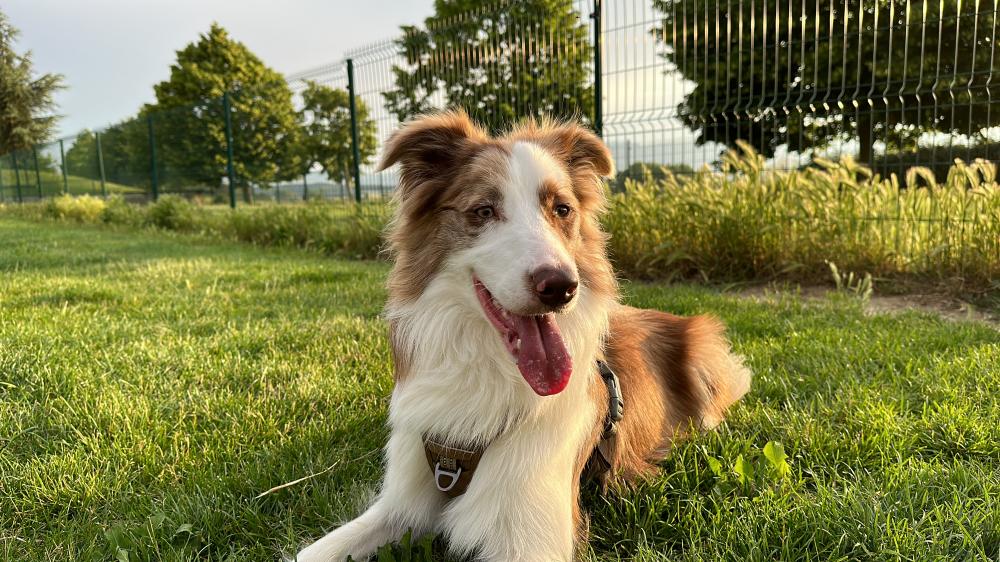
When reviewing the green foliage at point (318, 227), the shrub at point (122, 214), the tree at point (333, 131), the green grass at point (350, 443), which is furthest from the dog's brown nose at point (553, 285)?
the shrub at point (122, 214)

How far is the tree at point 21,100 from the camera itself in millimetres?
32281

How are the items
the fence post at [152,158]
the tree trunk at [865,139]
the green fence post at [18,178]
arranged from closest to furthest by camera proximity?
the tree trunk at [865,139] < the fence post at [152,158] < the green fence post at [18,178]

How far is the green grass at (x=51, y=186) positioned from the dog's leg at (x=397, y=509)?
20115mm

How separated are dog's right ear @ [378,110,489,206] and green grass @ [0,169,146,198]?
1973 centimetres

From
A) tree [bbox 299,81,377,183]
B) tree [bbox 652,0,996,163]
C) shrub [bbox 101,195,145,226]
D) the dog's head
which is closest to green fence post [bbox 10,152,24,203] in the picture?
shrub [bbox 101,195,145,226]

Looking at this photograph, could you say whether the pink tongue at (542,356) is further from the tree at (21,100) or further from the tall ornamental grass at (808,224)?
the tree at (21,100)

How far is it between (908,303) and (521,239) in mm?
4994

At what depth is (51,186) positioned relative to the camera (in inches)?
1013

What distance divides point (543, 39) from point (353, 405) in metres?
6.89

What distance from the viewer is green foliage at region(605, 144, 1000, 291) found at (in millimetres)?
Result: 5465

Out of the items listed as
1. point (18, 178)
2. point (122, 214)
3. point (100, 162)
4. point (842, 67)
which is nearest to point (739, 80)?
point (842, 67)

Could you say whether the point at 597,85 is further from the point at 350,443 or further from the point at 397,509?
the point at 397,509

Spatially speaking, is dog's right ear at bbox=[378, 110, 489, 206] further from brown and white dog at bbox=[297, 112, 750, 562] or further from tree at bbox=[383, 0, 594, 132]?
tree at bbox=[383, 0, 594, 132]

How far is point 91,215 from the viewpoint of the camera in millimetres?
17953
